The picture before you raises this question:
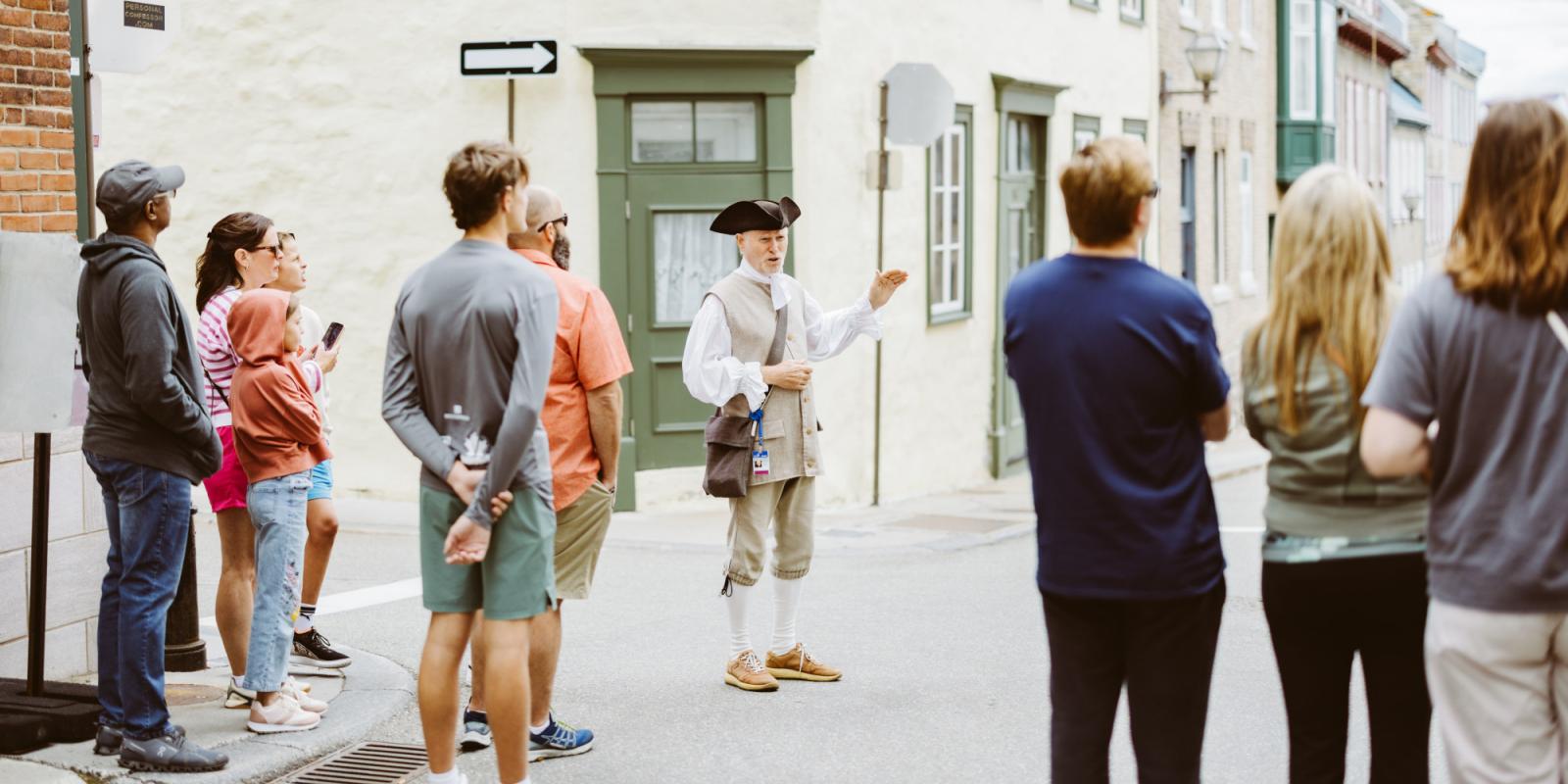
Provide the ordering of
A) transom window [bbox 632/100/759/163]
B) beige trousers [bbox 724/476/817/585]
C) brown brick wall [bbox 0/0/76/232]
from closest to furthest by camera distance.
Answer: brown brick wall [bbox 0/0/76/232], beige trousers [bbox 724/476/817/585], transom window [bbox 632/100/759/163]

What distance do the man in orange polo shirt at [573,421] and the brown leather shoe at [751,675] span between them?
3.90ft

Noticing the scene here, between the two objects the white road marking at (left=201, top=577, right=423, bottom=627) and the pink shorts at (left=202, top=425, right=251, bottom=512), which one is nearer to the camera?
the pink shorts at (left=202, top=425, right=251, bottom=512)

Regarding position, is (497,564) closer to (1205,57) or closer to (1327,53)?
(1205,57)

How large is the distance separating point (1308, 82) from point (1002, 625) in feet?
73.9

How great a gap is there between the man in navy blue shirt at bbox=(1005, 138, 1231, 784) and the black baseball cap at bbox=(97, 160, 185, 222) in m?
2.76

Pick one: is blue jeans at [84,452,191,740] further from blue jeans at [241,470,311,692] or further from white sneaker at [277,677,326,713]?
white sneaker at [277,677,326,713]

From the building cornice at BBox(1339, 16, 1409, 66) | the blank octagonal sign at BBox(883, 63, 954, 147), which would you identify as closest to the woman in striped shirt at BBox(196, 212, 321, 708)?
the blank octagonal sign at BBox(883, 63, 954, 147)

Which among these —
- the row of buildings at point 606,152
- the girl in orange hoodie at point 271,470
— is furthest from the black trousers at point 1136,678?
the row of buildings at point 606,152

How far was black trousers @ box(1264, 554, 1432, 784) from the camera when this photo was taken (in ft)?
12.0

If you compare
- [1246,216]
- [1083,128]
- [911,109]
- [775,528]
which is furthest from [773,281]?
[1246,216]

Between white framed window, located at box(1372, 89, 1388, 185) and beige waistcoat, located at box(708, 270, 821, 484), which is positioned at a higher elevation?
white framed window, located at box(1372, 89, 1388, 185)

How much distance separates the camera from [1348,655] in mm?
3775

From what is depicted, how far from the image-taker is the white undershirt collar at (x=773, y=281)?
658 centimetres

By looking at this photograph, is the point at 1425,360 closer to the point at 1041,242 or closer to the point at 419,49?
the point at 419,49
